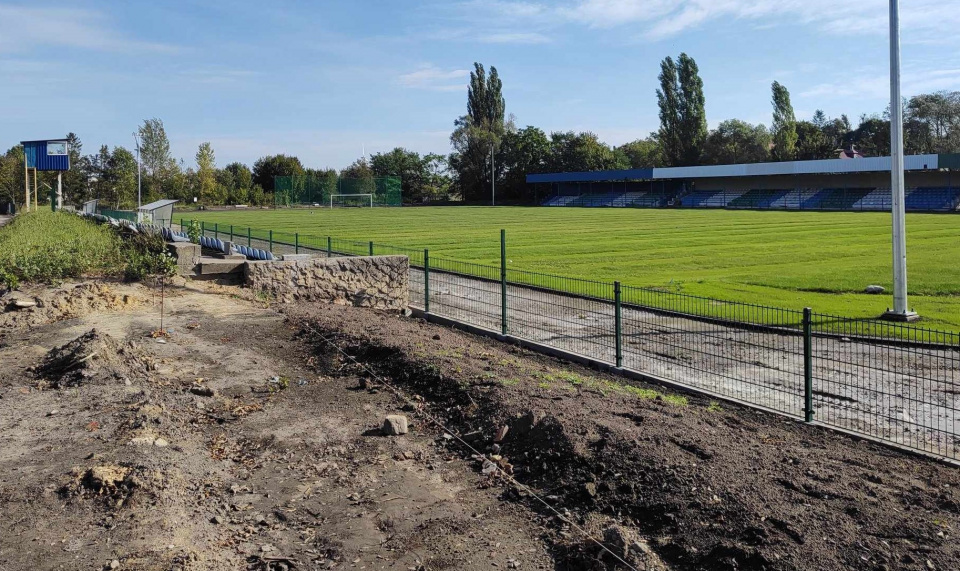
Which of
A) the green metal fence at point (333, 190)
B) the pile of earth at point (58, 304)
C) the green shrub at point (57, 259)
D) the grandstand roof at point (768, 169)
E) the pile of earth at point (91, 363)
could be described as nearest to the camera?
the pile of earth at point (91, 363)

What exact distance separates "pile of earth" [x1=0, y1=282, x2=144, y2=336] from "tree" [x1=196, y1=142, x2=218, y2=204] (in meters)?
85.9

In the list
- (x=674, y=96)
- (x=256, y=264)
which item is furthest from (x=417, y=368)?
(x=674, y=96)

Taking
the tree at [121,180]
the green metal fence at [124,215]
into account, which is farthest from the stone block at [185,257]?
the tree at [121,180]

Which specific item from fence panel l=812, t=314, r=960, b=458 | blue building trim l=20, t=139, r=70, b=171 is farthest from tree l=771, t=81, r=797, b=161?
fence panel l=812, t=314, r=960, b=458

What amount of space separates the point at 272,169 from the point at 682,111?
5702cm

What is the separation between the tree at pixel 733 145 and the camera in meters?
112

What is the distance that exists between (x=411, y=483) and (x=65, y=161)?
5235 centimetres

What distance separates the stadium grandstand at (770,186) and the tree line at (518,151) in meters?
8.16

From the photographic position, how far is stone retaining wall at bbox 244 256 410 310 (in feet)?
57.4

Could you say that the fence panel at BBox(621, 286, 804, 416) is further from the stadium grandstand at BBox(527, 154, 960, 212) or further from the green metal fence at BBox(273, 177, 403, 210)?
the green metal fence at BBox(273, 177, 403, 210)

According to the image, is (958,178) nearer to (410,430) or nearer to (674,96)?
(674,96)

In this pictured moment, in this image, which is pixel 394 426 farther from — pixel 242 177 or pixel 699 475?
pixel 242 177

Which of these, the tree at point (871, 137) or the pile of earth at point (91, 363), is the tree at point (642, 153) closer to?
the tree at point (871, 137)

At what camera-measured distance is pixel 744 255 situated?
3019cm
